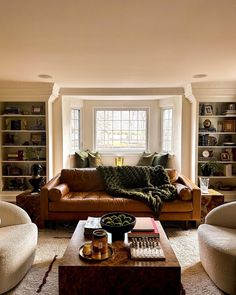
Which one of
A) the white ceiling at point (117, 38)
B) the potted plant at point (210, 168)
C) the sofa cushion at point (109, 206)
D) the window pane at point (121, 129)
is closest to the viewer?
the white ceiling at point (117, 38)

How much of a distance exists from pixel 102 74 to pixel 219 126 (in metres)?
2.59

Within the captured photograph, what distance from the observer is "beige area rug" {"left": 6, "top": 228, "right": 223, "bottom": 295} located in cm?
229

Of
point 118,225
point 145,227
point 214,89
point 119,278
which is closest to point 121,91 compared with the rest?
point 214,89

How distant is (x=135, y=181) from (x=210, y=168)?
5.30 feet

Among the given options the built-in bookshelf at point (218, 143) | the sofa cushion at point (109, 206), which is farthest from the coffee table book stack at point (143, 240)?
the built-in bookshelf at point (218, 143)

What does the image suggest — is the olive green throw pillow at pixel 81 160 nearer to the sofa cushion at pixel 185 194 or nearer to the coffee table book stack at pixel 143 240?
the sofa cushion at pixel 185 194

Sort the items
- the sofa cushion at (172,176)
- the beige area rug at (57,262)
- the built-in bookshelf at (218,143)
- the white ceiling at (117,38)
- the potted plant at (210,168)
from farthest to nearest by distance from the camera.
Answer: the built-in bookshelf at (218,143) → the potted plant at (210,168) → the sofa cushion at (172,176) → the beige area rug at (57,262) → the white ceiling at (117,38)

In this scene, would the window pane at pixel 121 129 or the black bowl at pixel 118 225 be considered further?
the window pane at pixel 121 129

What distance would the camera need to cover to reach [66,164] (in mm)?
5723

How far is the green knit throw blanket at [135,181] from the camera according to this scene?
3840mm

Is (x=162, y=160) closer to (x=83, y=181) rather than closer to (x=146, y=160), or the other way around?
(x=146, y=160)

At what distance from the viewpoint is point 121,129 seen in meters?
6.55

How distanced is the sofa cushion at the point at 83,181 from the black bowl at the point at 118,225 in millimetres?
1701

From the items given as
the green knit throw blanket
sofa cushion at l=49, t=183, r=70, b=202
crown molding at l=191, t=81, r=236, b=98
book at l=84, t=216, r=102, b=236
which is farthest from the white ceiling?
book at l=84, t=216, r=102, b=236
